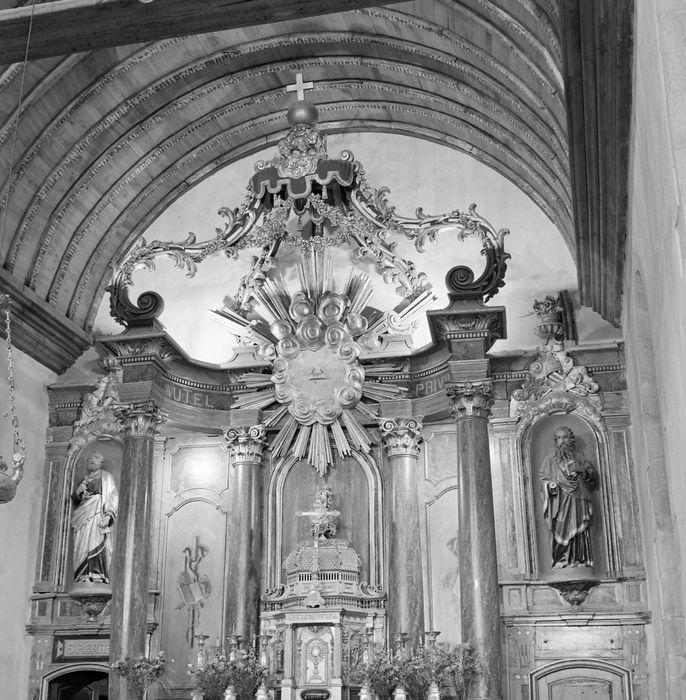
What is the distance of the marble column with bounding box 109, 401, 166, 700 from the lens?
11.5m

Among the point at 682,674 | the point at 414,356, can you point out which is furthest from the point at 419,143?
the point at 682,674

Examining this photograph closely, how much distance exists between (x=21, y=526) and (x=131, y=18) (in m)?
6.71

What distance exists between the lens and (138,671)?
36.7 ft

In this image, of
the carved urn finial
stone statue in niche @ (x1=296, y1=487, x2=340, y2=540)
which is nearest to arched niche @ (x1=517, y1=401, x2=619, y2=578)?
the carved urn finial

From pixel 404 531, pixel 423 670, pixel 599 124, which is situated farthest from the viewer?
pixel 404 531

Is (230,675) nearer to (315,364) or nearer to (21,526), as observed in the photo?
(21,526)

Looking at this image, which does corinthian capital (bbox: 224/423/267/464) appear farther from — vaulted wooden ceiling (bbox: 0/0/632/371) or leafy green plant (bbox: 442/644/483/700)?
leafy green plant (bbox: 442/644/483/700)

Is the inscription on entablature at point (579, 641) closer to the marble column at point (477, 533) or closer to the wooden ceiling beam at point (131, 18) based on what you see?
the marble column at point (477, 533)

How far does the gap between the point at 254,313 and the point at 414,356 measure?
2082 mm

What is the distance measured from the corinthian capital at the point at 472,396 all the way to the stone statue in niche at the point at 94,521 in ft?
14.3

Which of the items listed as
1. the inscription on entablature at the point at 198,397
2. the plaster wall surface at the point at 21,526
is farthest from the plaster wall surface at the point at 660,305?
the plaster wall surface at the point at 21,526

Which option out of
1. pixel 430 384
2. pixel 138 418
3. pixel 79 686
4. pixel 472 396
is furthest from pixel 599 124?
pixel 79 686

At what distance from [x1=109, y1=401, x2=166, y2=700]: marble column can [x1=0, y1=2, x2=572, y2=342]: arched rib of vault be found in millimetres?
2175

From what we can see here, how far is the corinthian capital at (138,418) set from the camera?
12.2 metres
